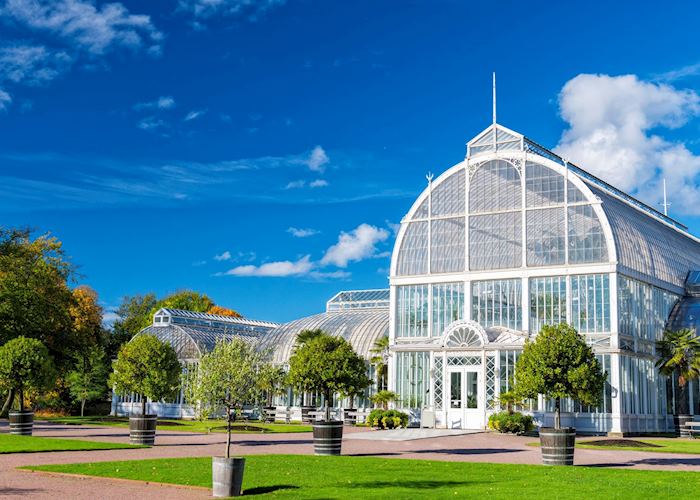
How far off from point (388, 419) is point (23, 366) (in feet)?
67.9

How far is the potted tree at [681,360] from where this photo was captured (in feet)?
156

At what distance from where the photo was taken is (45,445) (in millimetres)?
29609

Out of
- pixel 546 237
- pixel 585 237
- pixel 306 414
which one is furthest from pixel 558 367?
pixel 306 414

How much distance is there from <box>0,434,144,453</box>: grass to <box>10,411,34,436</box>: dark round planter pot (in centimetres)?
185

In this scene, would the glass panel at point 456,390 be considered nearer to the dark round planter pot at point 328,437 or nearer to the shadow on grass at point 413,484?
the dark round planter pot at point 328,437

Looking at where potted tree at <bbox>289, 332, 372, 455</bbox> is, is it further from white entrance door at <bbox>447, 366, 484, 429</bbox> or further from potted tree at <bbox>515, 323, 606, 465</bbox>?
white entrance door at <bbox>447, 366, 484, 429</bbox>

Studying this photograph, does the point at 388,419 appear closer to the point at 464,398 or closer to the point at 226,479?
the point at 464,398

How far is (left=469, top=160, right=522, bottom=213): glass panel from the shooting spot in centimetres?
5125

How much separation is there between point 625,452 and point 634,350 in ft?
54.0

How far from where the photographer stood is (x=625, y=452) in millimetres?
32031

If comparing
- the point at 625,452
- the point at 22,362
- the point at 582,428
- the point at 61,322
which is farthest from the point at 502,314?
the point at 61,322

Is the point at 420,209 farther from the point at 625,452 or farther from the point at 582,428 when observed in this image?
the point at 625,452

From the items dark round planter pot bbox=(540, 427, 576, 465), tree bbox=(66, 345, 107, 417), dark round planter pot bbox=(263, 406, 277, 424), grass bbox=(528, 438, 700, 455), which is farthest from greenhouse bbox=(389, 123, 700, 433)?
tree bbox=(66, 345, 107, 417)

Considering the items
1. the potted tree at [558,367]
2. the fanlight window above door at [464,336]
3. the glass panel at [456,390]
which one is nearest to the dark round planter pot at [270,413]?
the glass panel at [456,390]
